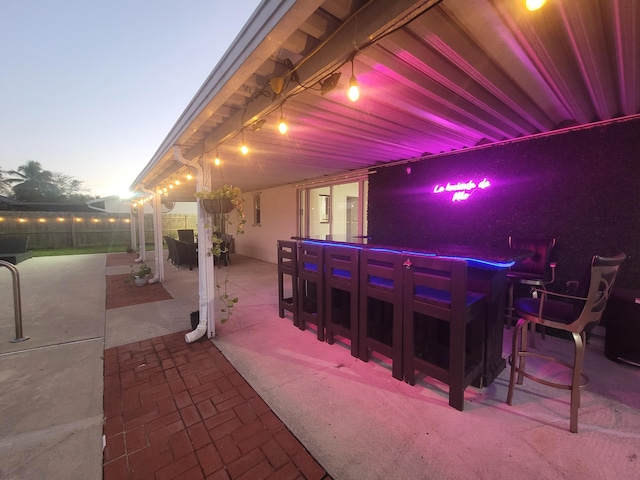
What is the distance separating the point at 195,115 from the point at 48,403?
2701 mm

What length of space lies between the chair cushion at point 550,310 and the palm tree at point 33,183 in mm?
32505

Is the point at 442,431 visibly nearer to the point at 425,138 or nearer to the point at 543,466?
the point at 543,466

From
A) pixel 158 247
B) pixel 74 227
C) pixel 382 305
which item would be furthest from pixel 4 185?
pixel 382 305

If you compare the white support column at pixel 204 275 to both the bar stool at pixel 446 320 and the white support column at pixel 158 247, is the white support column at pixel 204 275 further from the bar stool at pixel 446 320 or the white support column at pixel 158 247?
the white support column at pixel 158 247

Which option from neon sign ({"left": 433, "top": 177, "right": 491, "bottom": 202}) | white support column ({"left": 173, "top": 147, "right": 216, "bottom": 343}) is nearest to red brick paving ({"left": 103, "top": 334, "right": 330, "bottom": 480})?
white support column ({"left": 173, "top": 147, "right": 216, "bottom": 343})

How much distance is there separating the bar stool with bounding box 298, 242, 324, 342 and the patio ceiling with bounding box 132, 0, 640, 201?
58.1 inches

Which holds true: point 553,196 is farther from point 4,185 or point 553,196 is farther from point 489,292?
point 4,185

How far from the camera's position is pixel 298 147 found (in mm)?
3846

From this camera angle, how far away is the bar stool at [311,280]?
3.03m

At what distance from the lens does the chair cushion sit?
1.80 metres

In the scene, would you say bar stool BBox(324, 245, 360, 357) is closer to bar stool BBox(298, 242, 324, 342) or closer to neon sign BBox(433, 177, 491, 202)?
bar stool BBox(298, 242, 324, 342)

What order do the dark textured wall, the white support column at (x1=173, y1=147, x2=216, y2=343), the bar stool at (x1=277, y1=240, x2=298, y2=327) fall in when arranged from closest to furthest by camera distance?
1. the dark textured wall
2. the white support column at (x1=173, y1=147, x2=216, y2=343)
3. the bar stool at (x1=277, y1=240, x2=298, y2=327)

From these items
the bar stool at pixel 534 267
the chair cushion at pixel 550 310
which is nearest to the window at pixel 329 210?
the bar stool at pixel 534 267

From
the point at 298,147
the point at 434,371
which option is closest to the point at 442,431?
the point at 434,371
